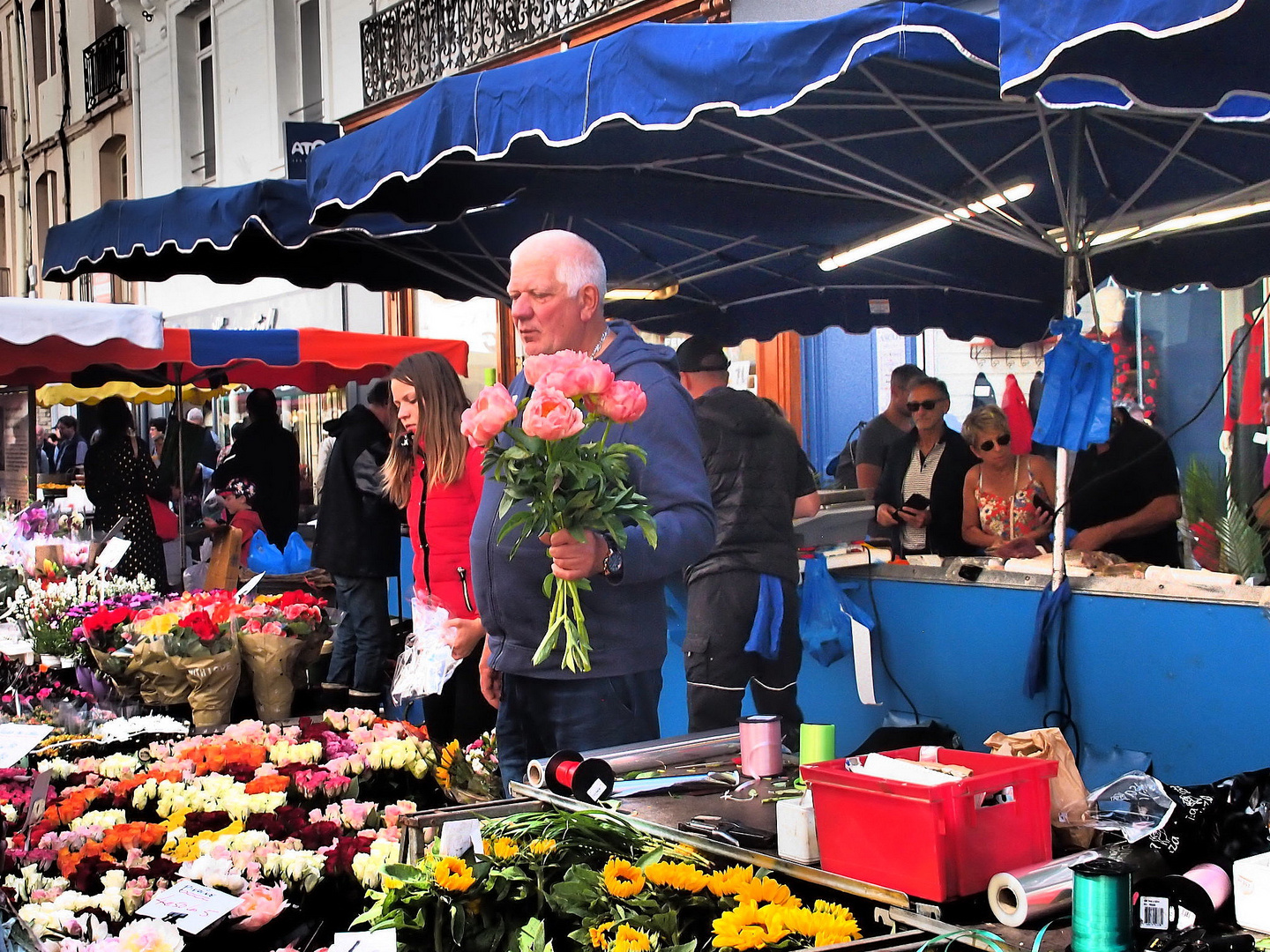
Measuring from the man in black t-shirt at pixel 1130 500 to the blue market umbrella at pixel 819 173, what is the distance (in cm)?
87

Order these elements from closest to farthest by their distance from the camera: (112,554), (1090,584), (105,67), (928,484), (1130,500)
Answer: (1090,584), (112,554), (1130,500), (928,484), (105,67)

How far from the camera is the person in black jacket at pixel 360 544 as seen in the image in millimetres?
6094

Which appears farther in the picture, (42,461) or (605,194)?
(42,461)

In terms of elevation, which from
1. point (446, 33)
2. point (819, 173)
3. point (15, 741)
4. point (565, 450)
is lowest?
point (15, 741)

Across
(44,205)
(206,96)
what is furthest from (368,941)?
(44,205)

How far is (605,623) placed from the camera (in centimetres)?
298

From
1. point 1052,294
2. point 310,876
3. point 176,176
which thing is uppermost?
point 176,176

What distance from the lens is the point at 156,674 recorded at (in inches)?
Result: 157

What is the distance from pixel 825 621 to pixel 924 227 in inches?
67.2

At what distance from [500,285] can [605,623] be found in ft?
11.7

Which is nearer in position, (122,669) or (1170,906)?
(1170,906)

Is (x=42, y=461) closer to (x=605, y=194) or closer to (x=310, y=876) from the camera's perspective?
(x=605, y=194)

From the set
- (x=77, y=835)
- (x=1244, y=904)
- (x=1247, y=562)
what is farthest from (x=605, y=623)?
(x=1247, y=562)

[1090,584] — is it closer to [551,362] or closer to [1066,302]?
[1066,302]
